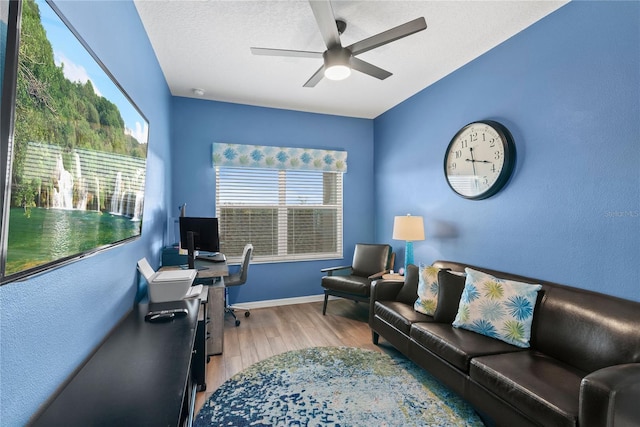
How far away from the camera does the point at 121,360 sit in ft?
4.09

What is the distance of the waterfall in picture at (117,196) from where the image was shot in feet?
4.62

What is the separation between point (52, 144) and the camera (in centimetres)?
88

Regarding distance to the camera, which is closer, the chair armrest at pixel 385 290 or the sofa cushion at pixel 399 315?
the sofa cushion at pixel 399 315

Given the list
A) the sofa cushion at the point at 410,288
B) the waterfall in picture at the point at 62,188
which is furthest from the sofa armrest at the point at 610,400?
the waterfall in picture at the point at 62,188

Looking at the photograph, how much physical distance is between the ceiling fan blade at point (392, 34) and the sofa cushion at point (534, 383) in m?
2.09

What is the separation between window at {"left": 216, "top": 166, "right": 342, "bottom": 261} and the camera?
13.0 ft

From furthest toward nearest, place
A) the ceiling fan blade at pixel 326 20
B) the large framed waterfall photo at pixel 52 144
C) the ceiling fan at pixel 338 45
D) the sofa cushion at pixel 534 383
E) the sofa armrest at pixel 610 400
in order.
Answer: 1. the ceiling fan at pixel 338 45
2. the ceiling fan blade at pixel 326 20
3. the sofa cushion at pixel 534 383
4. the sofa armrest at pixel 610 400
5. the large framed waterfall photo at pixel 52 144

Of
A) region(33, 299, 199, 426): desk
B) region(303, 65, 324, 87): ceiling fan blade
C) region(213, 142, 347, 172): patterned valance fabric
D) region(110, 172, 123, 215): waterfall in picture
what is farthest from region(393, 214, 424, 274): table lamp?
region(110, 172, 123, 215): waterfall in picture

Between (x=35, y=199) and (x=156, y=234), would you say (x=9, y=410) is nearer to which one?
(x=35, y=199)

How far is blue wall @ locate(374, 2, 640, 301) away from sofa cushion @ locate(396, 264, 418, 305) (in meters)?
0.53

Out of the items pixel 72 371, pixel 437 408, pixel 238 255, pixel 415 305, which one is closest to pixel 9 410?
pixel 72 371

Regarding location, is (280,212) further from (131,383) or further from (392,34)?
(131,383)

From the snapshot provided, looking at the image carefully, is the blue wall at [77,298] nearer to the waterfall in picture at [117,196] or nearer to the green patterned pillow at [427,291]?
the waterfall in picture at [117,196]

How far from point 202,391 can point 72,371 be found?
A: 1.22 meters
